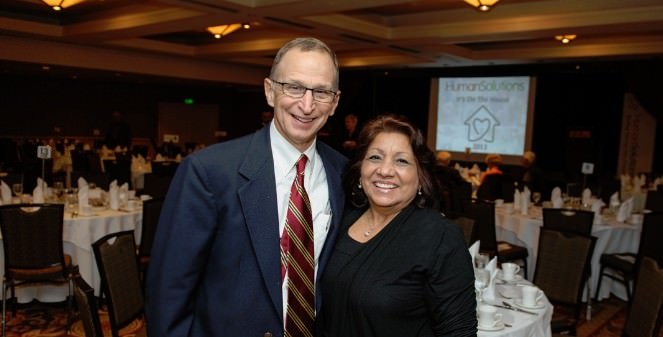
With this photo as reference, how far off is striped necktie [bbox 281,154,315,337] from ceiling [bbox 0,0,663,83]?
15.8ft

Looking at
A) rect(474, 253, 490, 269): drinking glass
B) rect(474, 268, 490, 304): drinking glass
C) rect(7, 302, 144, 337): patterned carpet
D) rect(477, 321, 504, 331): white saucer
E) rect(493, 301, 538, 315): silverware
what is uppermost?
rect(474, 253, 490, 269): drinking glass

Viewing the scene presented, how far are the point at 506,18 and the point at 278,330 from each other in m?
7.24

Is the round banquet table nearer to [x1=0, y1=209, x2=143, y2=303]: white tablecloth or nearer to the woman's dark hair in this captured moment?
the woman's dark hair

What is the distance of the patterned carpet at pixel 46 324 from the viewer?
4.20m

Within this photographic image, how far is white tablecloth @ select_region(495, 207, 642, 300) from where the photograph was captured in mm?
5672

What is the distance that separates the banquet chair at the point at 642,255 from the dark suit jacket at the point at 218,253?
14.8ft

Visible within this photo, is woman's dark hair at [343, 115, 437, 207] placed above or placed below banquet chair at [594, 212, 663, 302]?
above

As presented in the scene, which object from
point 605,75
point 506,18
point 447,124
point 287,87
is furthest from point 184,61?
point 287,87

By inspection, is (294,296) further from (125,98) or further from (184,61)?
(125,98)

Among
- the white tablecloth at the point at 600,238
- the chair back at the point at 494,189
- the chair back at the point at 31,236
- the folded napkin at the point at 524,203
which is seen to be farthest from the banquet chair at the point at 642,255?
the chair back at the point at 31,236

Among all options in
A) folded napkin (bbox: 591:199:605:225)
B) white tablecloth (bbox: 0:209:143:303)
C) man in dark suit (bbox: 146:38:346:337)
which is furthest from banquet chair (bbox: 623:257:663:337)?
white tablecloth (bbox: 0:209:143:303)

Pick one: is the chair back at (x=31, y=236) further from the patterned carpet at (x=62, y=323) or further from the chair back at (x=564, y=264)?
the chair back at (x=564, y=264)

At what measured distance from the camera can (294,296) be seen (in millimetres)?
1583

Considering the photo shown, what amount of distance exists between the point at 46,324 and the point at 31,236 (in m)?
0.75
